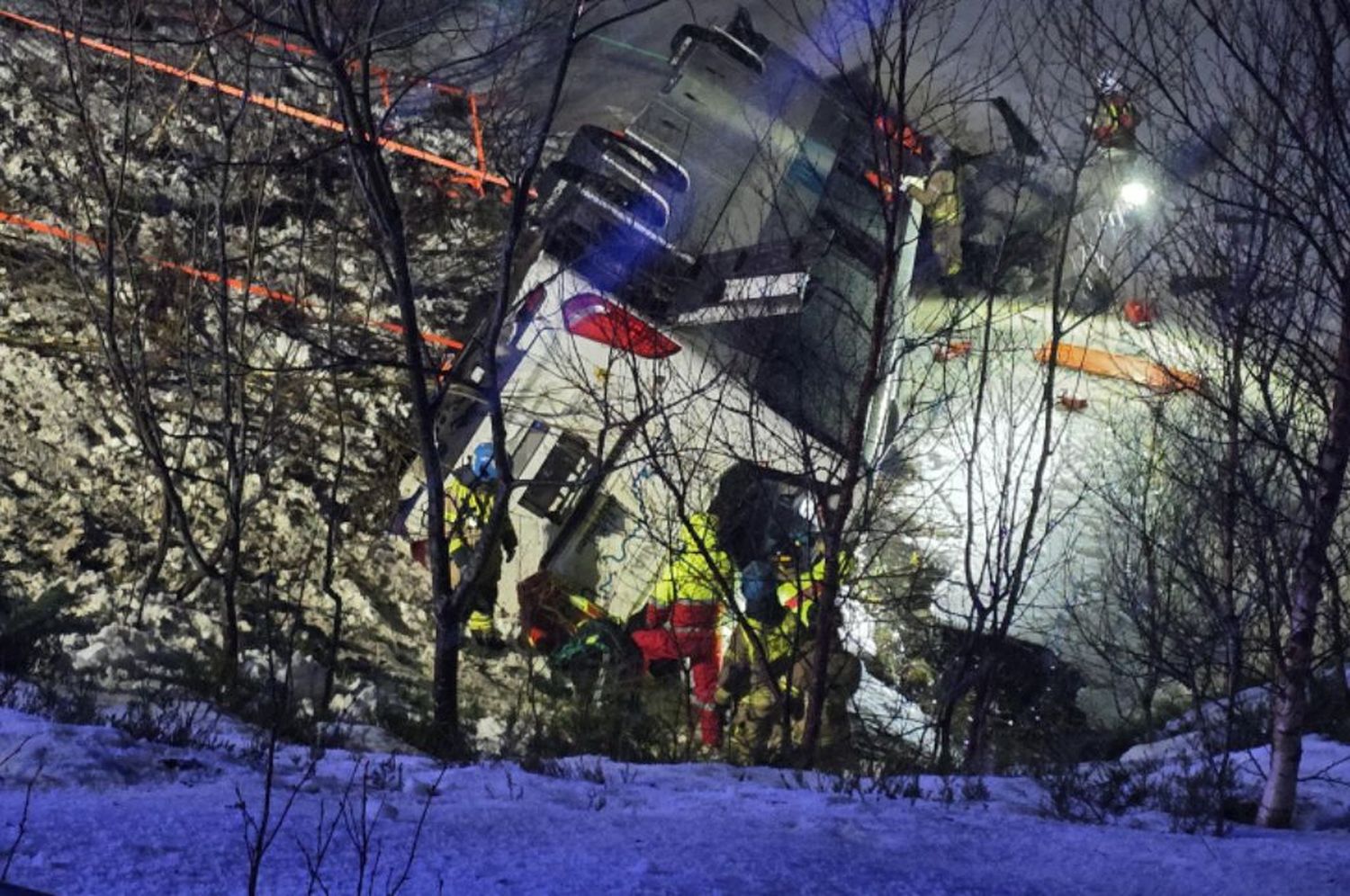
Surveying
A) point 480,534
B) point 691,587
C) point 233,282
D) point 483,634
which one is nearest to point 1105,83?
point 691,587

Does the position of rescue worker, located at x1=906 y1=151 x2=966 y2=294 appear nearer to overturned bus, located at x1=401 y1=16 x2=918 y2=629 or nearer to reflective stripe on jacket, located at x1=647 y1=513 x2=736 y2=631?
overturned bus, located at x1=401 y1=16 x2=918 y2=629

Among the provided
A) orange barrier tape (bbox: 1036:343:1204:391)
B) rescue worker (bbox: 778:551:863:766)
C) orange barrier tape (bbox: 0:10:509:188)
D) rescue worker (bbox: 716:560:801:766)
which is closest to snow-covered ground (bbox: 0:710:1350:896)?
rescue worker (bbox: 778:551:863:766)

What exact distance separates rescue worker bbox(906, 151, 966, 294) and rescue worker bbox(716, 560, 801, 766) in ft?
11.5

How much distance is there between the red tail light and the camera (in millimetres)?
10984

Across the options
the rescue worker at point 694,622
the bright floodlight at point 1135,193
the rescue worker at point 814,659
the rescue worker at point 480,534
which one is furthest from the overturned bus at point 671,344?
the bright floodlight at point 1135,193

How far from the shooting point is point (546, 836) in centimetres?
484

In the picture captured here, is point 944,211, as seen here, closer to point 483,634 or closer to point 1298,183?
point 483,634

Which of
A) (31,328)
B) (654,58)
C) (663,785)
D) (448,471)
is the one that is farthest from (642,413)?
(654,58)

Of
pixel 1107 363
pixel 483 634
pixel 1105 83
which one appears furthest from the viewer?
pixel 1107 363

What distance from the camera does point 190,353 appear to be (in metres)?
9.02

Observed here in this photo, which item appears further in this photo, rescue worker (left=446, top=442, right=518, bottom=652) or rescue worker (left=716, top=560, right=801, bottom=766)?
rescue worker (left=446, top=442, right=518, bottom=652)

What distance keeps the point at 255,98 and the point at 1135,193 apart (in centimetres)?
696

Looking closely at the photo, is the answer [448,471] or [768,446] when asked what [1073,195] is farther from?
[448,471]

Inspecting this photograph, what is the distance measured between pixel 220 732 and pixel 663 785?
229cm
